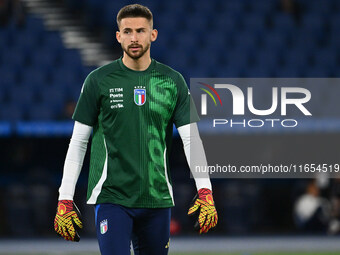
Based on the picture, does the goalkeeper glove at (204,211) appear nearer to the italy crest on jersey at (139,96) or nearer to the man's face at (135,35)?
the italy crest on jersey at (139,96)

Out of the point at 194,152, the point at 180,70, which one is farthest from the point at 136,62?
the point at 180,70

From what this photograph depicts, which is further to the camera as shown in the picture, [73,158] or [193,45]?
[193,45]

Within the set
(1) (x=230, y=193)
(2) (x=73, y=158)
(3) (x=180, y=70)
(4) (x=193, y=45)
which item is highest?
(4) (x=193, y=45)

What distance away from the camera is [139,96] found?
14.1ft

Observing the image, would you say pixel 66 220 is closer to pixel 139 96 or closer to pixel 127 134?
pixel 127 134

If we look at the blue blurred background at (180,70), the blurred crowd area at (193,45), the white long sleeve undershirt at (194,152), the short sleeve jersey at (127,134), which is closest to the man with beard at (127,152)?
the short sleeve jersey at (127,134)

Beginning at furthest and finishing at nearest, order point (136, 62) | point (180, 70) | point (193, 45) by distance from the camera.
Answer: point (193, 45), point (180, 70), point (136, 62)

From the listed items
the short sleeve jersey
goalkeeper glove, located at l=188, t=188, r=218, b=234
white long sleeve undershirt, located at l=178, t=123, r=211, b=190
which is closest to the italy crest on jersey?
the short sleeve jersey

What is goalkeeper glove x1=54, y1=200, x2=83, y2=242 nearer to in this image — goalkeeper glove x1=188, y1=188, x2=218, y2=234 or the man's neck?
goalkeeper glove x1=188, y1=188, x2=218, y2=234

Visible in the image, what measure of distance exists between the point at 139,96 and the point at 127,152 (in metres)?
0.33

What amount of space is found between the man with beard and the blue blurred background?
713cm

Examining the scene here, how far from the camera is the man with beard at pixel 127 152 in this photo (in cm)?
425

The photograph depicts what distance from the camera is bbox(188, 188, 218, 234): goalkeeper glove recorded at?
4340 millimetres

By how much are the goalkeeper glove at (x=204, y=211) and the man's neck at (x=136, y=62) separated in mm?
802
